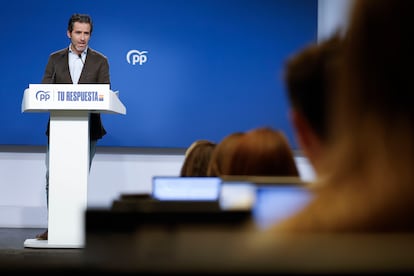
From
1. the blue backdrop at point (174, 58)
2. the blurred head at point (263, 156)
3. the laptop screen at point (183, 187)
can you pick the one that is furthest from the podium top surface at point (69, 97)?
the blurred head at point (263, 156)

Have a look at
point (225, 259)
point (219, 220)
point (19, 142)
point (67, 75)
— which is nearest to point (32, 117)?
point (19, 142)

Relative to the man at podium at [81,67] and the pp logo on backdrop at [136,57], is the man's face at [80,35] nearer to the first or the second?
the man at podium at [81,67]

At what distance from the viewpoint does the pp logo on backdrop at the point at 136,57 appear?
585 centimetres

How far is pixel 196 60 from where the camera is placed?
589 centimetres

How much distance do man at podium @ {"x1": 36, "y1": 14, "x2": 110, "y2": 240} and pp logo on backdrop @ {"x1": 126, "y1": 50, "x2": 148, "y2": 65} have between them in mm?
1079

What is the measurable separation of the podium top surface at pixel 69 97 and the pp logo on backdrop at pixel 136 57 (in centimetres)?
184

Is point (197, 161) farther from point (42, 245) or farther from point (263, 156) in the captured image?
point (42, 245)

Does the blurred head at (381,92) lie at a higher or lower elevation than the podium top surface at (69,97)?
lower

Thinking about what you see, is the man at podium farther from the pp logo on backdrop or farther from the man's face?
the pp logo on backdrop

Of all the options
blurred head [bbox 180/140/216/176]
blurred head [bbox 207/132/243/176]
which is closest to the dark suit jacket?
blurred head [bbox 180/140/216/176]

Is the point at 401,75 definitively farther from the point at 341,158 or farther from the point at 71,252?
the point at 71,252

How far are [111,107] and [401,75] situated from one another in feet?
11.9

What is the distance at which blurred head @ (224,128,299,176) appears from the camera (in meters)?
1.79

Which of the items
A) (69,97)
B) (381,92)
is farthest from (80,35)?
(381,92)
